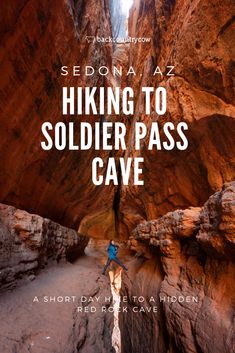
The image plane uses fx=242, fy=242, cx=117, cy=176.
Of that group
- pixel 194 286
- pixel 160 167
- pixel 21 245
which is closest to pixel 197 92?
pixel 160 167

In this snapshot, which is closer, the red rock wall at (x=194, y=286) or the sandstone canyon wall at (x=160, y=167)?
the red rock wall at (x=194, y=286)

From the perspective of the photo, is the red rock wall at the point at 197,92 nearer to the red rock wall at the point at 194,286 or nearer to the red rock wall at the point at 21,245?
the red rock wall at the point at 194,286

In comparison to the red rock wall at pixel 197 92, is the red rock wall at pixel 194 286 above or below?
below

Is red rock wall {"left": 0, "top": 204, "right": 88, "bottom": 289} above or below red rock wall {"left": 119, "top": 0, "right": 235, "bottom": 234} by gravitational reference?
below

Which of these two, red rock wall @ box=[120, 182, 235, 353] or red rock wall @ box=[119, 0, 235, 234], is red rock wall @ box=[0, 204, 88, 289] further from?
red rock wall @ box=[119, 0, 235, 234]

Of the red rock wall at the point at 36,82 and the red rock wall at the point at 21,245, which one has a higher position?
the red rock wall at the point at 36,82

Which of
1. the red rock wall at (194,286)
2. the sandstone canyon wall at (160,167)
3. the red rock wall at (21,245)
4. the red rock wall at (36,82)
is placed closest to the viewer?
the red rock wall at (194,286)

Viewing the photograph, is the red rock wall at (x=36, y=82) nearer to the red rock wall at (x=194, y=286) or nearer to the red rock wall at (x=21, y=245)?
the red rock wall at (x=21, y=245)

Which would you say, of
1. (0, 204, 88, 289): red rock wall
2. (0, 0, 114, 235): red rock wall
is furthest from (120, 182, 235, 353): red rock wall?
(0, 0, 114, 235): red rock wall

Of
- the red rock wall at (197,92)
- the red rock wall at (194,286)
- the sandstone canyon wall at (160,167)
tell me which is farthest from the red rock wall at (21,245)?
the red rock wall at (197,92)

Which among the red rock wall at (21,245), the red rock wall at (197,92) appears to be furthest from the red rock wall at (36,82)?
the red rock wall at (197,92)

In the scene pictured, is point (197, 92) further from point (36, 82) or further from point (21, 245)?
point (21, 245)

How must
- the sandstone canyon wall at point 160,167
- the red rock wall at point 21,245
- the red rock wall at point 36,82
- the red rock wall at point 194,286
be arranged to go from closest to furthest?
the red rock wall at point 194,286, the sandstone canyon wall at point 160,167, the red rock wall at point 21,245, the red rock wall at point 36,82

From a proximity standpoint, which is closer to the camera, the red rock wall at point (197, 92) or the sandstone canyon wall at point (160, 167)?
the sandstone canyon wall at point (160, 167)
